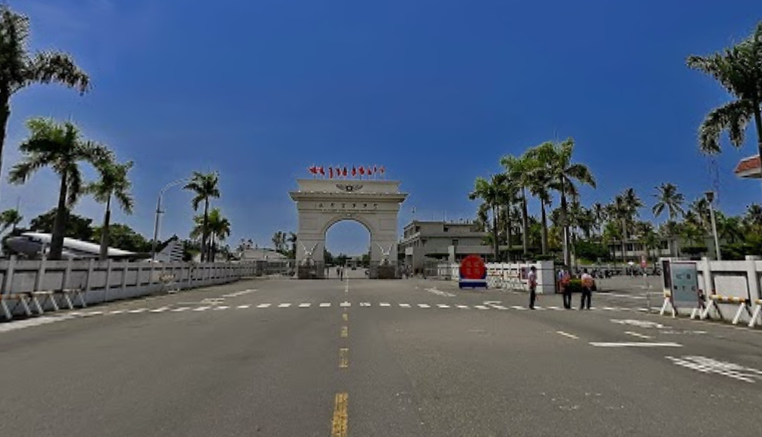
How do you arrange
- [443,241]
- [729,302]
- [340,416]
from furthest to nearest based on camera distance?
1. [443,241]
2. [729,302]
3. [340,416]

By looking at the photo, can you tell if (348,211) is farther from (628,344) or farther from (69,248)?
(628,344)

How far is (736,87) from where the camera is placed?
1812 cm

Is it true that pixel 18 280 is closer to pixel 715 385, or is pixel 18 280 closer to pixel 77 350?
pixel 77 350

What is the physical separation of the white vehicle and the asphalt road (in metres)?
34.0

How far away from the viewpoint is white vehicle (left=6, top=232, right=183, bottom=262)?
47.7 m

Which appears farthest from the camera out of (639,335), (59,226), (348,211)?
(348,211)

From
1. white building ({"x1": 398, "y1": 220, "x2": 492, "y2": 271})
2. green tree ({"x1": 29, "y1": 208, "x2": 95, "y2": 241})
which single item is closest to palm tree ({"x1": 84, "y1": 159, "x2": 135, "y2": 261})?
green tree ({"x1": 29, "y1": 208, "x2": 95, "y2": 241})

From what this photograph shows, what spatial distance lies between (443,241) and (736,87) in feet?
296

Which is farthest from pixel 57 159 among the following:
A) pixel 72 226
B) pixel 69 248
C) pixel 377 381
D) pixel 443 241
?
pixel 443 241

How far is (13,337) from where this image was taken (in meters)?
11.7

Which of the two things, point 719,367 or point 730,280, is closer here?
point 719,367

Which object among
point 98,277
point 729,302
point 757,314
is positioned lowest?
point 757,314

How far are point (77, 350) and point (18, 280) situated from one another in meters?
10.3

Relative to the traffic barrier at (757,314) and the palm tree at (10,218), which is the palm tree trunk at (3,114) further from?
the palm tree at (10,218)
